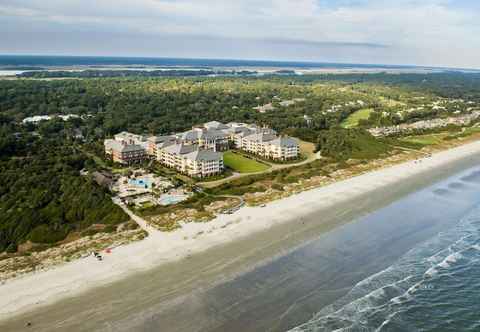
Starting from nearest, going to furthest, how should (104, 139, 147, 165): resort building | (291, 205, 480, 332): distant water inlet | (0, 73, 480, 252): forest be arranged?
A: (291, 205, 480, 332): distant water inlet < (0, 73, 480, 252): forest < (104, 139, 147, 165): resort building

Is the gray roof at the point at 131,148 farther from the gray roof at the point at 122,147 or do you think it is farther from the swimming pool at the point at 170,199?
the swimming pool at the point at 170,199

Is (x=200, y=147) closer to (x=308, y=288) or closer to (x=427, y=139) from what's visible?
(x=308, y=288)

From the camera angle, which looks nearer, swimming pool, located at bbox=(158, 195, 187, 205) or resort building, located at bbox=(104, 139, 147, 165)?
swimming pool, located at bbox=(158, 195, 187, 205)

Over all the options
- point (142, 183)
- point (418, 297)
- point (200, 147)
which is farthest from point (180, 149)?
point (418, 297)

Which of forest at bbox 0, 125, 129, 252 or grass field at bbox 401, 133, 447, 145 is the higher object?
grass field at bbox 401, 133, 447, 145

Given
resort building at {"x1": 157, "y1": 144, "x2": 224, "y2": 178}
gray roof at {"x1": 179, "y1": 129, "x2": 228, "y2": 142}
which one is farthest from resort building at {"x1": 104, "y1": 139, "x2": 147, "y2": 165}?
gray roof at {"x1": 179, "y1": 129, "x2": 228, "y2": 142}

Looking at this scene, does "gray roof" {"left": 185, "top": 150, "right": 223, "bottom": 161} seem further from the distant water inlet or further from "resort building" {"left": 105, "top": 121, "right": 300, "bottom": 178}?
the distant water inlet
